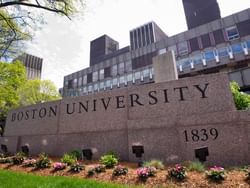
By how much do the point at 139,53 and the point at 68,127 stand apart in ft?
149

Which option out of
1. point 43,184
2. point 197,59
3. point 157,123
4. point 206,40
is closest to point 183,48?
point 197,59

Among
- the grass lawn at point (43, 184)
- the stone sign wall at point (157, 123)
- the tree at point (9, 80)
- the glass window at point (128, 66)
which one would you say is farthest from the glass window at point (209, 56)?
the grass lawn at point (43, 184)

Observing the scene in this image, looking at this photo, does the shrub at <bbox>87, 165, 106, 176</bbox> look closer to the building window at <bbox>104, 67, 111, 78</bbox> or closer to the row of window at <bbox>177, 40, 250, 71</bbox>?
the row of window at <bbox>177, 40, 250, 71</bbox>

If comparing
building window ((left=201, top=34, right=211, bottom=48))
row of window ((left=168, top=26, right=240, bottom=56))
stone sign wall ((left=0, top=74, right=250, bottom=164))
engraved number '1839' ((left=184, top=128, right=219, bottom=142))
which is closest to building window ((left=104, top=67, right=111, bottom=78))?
row of window ((left=168, top=26, right=240, bottom=56))

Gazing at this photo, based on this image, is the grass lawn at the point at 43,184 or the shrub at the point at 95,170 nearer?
the grass lawn at the point at 43,184

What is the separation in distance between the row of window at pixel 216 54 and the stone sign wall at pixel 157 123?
119 feet

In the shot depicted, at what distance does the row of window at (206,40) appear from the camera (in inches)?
1564

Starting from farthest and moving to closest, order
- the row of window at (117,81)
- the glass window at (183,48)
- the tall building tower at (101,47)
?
the tall building tower at (101,47), the row of window at (117,81), the glass window at (183,48)

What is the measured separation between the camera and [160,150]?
24.8ft

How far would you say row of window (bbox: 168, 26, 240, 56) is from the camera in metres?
39.7

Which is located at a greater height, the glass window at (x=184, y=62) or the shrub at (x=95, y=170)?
the glass window at (x=184, y=62)

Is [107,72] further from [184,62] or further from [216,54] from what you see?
[216,54]

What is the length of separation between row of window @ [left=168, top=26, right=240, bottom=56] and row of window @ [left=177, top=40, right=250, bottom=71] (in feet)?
5.55

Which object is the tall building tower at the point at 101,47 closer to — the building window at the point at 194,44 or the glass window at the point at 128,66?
the glass window at the point at 128,66
